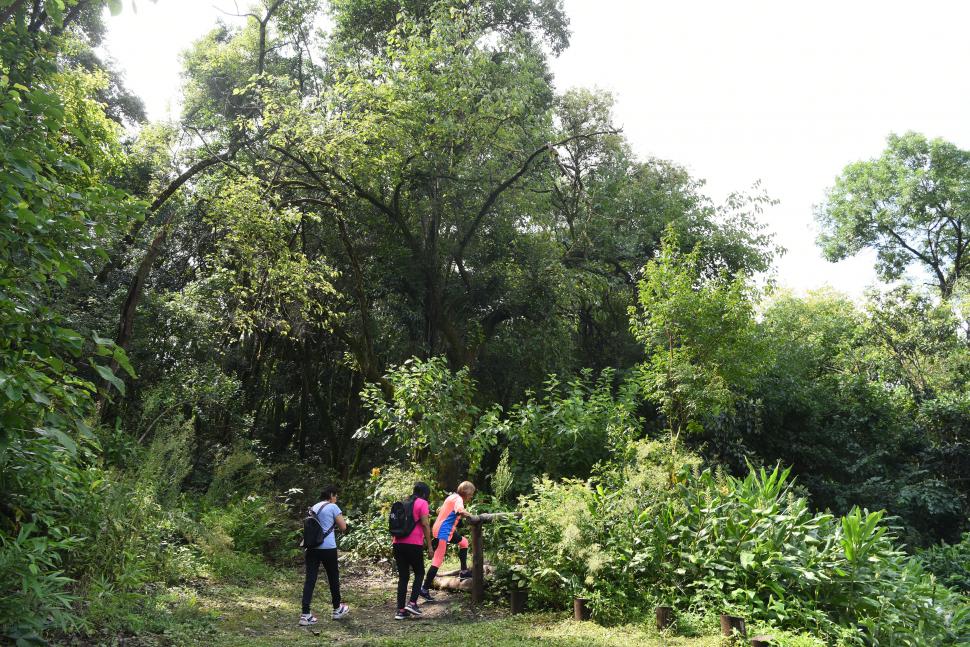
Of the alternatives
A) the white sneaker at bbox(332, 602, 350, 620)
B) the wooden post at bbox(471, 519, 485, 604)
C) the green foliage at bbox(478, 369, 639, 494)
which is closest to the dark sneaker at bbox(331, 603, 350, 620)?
the white sneaker at bbox(332, 602, 350, 620)

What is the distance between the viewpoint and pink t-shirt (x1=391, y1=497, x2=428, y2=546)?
273 inches

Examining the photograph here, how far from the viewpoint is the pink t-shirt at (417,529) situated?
22.7 feet

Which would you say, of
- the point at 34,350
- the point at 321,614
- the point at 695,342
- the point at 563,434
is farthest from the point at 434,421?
the point at 34,350

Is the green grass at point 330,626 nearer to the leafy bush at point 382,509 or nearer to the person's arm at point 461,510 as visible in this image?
the person's arm at point 461,510

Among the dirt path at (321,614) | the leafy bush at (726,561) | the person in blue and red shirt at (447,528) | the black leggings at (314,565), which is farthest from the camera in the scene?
the person in blue and red shirt at (447,528)

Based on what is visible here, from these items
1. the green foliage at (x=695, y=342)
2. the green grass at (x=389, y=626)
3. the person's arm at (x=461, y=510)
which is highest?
the green foliage at (x=695, y=342)

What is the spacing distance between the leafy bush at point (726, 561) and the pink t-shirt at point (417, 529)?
1.08 m

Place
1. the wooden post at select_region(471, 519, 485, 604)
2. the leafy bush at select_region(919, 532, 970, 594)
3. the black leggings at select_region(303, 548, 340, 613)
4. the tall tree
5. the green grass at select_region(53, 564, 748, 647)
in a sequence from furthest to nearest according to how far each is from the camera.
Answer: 1. the tall tree
2. the leafy bush at select_region(919, 532, 970, 594)
3. the wooden post at select_region(471, 519, 485, 604)
4. the black leggings at select_region(303, 548, 340, 613)
5. the green grass at select_region(53, 564, 748, 647)

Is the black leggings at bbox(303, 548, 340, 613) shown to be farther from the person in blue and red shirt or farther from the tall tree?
the tall tree

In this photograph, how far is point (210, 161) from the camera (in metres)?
10.7

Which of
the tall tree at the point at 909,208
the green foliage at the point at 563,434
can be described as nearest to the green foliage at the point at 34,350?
the green foliage at the point at 563,434

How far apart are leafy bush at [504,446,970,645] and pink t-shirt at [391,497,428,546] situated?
108 centimetres

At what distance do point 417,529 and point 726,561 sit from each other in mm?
3059

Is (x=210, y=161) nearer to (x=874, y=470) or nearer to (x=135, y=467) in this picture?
(x=135, y=467)
